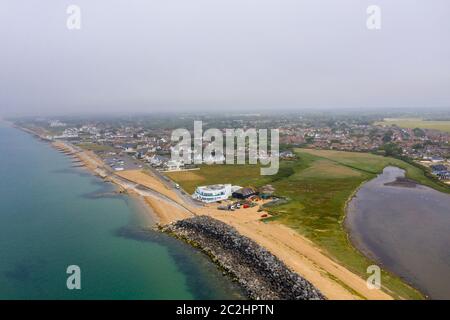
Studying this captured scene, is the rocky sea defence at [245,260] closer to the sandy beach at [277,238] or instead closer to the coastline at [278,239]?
the coastline at [278,239]

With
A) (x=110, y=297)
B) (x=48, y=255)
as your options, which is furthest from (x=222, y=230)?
(x=48, y=255)

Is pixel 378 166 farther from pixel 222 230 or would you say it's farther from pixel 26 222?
pixel 26 222
